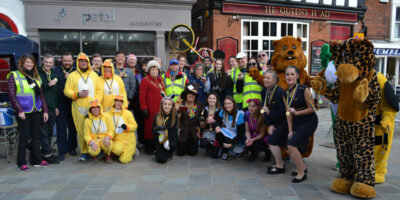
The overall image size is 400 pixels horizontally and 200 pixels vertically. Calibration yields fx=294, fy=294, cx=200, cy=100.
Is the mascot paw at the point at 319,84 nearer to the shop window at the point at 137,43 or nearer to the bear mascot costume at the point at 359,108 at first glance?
the bear mascot costume at the point at 359,108

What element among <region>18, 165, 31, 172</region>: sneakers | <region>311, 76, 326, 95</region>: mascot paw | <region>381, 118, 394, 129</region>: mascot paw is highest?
<region>311, 76, 326, 95</region>: mascot paw

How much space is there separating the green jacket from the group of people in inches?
0.5

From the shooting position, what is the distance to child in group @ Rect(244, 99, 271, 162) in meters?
4.88

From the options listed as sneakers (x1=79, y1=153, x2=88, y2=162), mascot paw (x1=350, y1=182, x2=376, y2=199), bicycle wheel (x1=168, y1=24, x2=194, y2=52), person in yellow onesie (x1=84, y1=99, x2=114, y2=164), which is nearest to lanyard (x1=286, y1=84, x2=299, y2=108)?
mascot paw (x1=350, y1=182, x2=376, y2=199)

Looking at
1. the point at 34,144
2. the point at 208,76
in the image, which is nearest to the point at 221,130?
the point at 208,76

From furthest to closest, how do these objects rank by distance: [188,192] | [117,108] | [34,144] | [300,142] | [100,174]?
[117,108], [34,144], [100,174], [300,142], [188,192]

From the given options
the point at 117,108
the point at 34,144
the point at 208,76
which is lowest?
the point at 34,144

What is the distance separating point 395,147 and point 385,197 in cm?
290

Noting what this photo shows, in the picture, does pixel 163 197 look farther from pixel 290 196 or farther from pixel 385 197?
pixel 385 197

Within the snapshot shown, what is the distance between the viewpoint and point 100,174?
4.43 m

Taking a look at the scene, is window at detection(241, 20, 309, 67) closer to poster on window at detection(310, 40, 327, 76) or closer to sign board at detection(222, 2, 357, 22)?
sign board at detection(222, 2, 357, 22)

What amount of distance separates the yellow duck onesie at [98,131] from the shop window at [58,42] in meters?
6.02

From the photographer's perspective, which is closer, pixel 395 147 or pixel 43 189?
pixel 43 189

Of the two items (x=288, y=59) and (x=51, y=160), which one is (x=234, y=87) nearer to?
(x=288, y=59)
